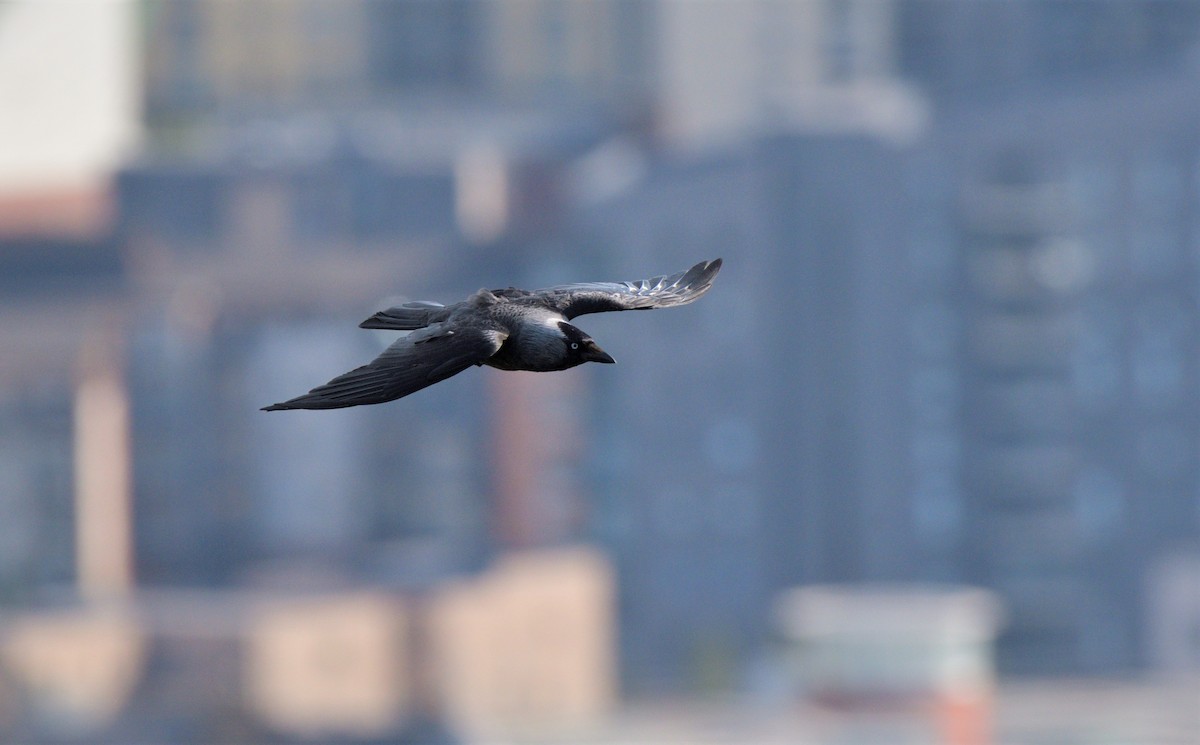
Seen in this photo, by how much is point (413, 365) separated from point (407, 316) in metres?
2.19

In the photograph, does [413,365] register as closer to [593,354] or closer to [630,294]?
[593,354]

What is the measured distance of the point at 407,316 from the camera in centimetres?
1920

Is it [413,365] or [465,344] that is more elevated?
[465,344]

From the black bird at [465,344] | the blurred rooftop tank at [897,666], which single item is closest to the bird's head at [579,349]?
the black bird at [465,344]

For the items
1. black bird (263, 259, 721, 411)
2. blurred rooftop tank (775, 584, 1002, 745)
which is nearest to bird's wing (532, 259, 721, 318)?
black bird (263, 259, 721, 411)

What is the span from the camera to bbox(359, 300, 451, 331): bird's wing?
61.5ft

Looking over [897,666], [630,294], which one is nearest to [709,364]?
[897,666]

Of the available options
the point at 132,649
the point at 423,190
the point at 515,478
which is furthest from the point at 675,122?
the point at 132,649

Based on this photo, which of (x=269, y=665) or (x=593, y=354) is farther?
(x=269, y=665)

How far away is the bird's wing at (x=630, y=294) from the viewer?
1977 cm

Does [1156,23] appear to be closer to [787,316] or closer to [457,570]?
[787,316]

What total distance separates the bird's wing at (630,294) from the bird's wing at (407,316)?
40.7 inches

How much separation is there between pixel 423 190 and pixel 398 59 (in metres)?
31.9

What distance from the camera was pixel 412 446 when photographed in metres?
164
